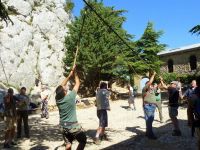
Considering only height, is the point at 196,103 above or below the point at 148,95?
below

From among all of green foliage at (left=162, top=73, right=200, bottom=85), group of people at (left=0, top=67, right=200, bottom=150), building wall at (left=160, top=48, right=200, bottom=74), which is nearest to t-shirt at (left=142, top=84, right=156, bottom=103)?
group of people at (left=0, top=67, right=200, bottom=150)

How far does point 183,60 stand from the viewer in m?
47.2

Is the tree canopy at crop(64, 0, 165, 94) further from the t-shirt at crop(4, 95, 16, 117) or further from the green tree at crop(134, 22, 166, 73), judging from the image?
the t-shirt at crop(4, 95, 16, 117)

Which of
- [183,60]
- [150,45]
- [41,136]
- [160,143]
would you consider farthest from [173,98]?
[183,60]

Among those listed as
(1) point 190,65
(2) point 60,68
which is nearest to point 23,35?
(2) point 60,68

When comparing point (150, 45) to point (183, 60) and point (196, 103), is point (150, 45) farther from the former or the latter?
point (196, 103)

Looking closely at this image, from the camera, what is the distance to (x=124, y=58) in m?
34.2

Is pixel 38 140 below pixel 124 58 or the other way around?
below

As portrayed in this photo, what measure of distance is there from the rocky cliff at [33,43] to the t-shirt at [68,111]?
86.3 feet

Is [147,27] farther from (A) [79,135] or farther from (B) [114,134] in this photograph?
(A) [79,135]

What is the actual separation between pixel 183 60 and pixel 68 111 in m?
41.2

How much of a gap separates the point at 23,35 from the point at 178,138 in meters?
29.2

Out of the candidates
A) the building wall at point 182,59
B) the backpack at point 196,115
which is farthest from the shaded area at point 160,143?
the building wall at point 182,59

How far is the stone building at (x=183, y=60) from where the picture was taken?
45.5 meters
